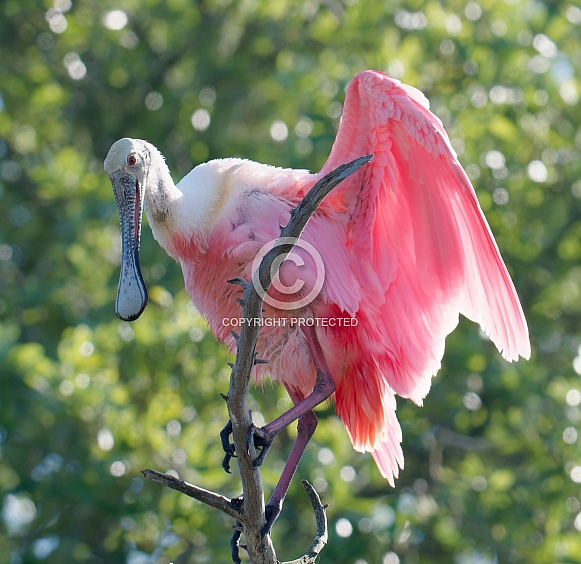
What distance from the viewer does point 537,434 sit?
750 centimetres

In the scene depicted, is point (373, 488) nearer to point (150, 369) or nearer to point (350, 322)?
point (150, 369)

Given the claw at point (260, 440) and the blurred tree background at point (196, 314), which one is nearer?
the claw at point (260, 440)

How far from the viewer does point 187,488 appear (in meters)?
3.12

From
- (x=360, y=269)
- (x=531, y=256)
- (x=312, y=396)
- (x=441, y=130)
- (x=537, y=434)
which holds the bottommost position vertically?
(x=537, y=434)

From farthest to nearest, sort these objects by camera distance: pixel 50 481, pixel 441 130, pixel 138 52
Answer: pixel 138 52
pixel 50 481
pixel 441 130

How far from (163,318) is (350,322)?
303 cm

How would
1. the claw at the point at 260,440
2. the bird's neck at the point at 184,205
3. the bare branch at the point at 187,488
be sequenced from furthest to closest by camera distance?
1. the bird's neck at the point at 184,205
2. the claw at the point at 260,440
3. the bare branch at the point at 187,488

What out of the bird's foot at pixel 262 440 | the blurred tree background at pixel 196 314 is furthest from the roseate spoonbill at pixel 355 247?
the blurred tree background at pixel 196 314

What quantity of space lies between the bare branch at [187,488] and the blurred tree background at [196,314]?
2.89 metres

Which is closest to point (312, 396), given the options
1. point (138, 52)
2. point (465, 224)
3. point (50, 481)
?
point (465, 224)

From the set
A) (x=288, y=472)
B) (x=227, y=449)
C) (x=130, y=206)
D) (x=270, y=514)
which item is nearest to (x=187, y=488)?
(x=270, y=514)

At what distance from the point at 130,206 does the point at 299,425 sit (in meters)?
1.01

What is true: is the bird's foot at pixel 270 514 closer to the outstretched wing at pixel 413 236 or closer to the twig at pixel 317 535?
the twig at pixel 317 535

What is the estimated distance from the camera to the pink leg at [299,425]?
135 inches
